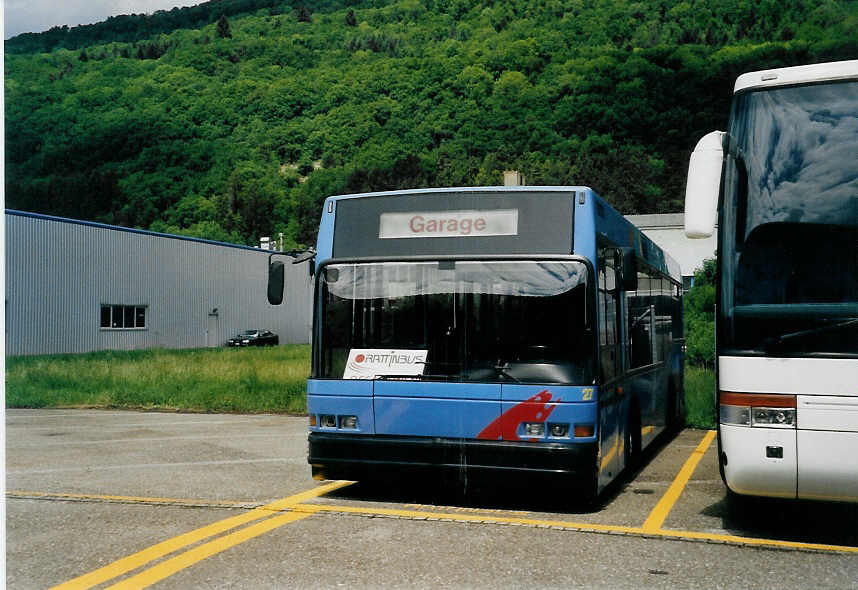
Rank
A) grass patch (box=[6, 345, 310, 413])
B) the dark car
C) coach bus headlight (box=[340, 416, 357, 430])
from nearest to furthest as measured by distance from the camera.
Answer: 1. coach bus headlight (box=[340, 416, 357, 430])
2. grass patch (box=[6, 345, 310, 413])
3. the dark car

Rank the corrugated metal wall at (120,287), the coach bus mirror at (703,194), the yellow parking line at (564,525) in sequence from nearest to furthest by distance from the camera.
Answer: the coach bus mirror at (703,194) → the yellow parking line at (564,525) → the corrugated metal wall at (120,287)

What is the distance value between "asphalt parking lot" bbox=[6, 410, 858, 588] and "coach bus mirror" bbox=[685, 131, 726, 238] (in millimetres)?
2281

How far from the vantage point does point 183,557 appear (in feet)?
20.7

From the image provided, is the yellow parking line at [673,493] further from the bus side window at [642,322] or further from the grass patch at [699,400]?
the grass patch at [699,400]

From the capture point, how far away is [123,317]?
45.6 m

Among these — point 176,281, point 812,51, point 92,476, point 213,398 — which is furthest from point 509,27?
point 92,476

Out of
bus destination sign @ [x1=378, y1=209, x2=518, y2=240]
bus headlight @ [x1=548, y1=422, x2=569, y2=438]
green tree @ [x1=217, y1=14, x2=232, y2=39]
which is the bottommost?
bus headlight @ [x1=548, y1=422, x2=569, y2=438]

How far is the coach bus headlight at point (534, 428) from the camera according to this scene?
25.8 ft

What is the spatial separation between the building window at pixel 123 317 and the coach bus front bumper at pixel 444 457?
38139 millimetres

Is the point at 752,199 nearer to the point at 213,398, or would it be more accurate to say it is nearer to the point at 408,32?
the point at 213,398

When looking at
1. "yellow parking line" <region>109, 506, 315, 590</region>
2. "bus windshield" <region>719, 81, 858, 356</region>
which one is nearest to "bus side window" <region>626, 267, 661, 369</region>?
"bus windshield" <region>719, 81, 858, 356</region>

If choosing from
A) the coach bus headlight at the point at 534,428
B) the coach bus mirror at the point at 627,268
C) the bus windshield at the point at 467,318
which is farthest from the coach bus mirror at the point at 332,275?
the coach bus mirror at the point at 627,268

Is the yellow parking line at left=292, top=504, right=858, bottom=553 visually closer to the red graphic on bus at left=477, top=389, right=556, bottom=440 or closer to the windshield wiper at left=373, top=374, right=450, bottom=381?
the red graphic on bus at left=477, top=389, right=556, bottom=440

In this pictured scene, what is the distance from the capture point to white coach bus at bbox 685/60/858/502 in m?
6.51
